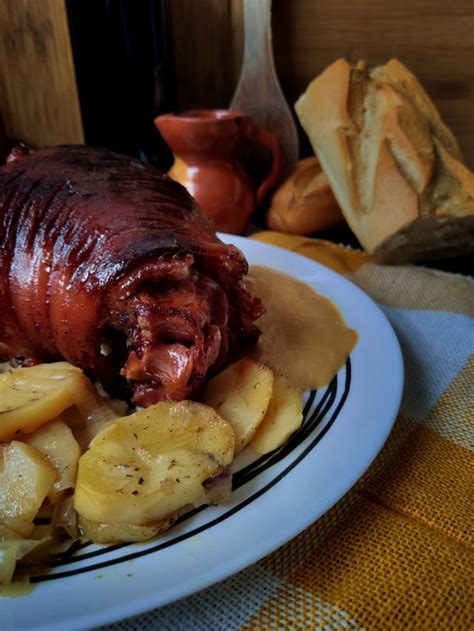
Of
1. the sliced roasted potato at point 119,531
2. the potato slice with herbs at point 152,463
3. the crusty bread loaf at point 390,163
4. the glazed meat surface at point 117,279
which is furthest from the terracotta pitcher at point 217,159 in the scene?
the sliced roasted potato at point 119,531

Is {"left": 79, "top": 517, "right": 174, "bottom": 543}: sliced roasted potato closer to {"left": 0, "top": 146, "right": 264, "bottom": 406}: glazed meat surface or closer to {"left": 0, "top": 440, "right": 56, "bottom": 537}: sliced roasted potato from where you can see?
{"left": 0, "top": 440, "right": 56, "bottom": 537}: sliced roasted potato

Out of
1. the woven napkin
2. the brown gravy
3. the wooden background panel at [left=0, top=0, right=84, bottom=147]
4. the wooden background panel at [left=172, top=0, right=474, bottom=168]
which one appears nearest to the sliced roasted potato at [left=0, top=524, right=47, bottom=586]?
the woven napkin

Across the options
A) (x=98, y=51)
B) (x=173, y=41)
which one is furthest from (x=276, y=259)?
(x=173, y=41)

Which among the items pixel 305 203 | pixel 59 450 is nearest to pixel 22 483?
pixel 59 450

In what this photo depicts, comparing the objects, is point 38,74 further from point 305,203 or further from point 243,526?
point 243,526

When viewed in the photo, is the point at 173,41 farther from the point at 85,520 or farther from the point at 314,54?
the point at 85,520

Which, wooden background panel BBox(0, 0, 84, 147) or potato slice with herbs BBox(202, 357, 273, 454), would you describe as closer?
potato slice with herbs BBox(202, 357, 273, 454)
